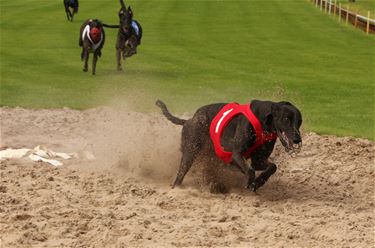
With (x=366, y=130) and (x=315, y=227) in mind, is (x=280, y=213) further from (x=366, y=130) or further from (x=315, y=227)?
(x=366, y=130)

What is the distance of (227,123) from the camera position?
27.1ft

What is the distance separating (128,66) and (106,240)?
1611cm

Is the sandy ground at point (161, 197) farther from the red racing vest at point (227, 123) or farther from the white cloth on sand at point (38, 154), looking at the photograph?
the red racing vest at point (227, 123)

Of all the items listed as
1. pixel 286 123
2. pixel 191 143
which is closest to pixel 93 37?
pixel 191 143

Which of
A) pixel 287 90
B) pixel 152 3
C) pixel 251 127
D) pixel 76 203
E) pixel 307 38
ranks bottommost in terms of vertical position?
pixel 152 3

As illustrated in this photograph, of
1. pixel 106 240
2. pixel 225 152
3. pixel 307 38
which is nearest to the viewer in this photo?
pixel 106 240

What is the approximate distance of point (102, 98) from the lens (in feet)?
52.4

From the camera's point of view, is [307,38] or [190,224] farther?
[307,38]

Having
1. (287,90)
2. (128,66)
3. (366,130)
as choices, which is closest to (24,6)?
(128,66)

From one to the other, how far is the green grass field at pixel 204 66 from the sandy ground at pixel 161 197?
2443mm

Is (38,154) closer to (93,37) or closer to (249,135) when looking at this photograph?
(249,135)

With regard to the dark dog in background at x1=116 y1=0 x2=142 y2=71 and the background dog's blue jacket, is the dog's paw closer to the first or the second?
the dark dog in background at x1=116 y1=0 x2=142 y2=71

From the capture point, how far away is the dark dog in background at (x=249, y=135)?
24.8ft

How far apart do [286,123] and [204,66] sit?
1514cm
